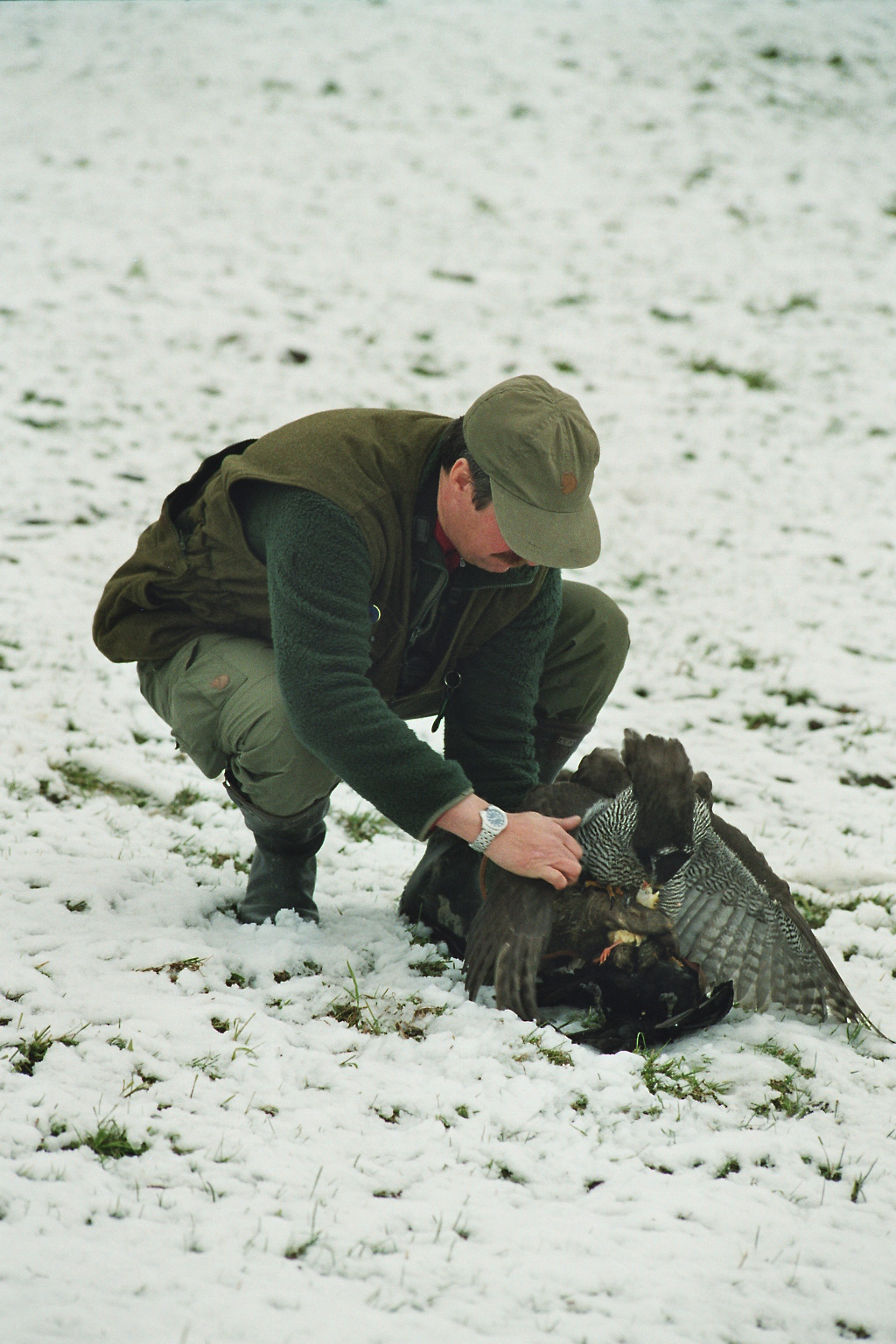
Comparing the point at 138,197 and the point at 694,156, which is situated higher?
the point at 694,156

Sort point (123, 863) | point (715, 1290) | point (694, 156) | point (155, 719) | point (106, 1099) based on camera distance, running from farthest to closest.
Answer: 1. point (694, 156)
2. point (155, 719)
3. point (123, 863)
4. point (106, 1099)
5. point (715, 1290)

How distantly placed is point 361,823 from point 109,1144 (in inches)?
74.3

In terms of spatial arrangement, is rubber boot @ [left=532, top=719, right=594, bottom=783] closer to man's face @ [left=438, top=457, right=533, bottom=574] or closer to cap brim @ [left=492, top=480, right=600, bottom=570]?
man's face @ [left=438, top=457, right=533, bottom=574]

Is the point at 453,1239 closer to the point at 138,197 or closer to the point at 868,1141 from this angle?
the point at 868,1141

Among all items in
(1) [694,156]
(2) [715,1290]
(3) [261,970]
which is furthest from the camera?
(1) [694,156]

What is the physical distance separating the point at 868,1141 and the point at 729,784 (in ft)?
6.62

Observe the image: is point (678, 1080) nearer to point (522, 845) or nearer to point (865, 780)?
point (522, 845)

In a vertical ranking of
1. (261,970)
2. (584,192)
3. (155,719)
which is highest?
(584,192)

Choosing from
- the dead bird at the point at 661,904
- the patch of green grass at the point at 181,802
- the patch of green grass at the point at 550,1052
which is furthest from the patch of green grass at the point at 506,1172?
the patch of green grass at the point at 181,802

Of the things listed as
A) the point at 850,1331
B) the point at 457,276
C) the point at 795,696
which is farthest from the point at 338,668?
the point at 457,276

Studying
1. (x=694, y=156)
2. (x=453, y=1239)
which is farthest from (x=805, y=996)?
(x=694, y=156)

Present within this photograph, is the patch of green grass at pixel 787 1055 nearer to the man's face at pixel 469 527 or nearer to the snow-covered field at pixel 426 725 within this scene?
the snow-covered field at pixel 426 725

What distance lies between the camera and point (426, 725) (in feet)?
15.2

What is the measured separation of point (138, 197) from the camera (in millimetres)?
9750
